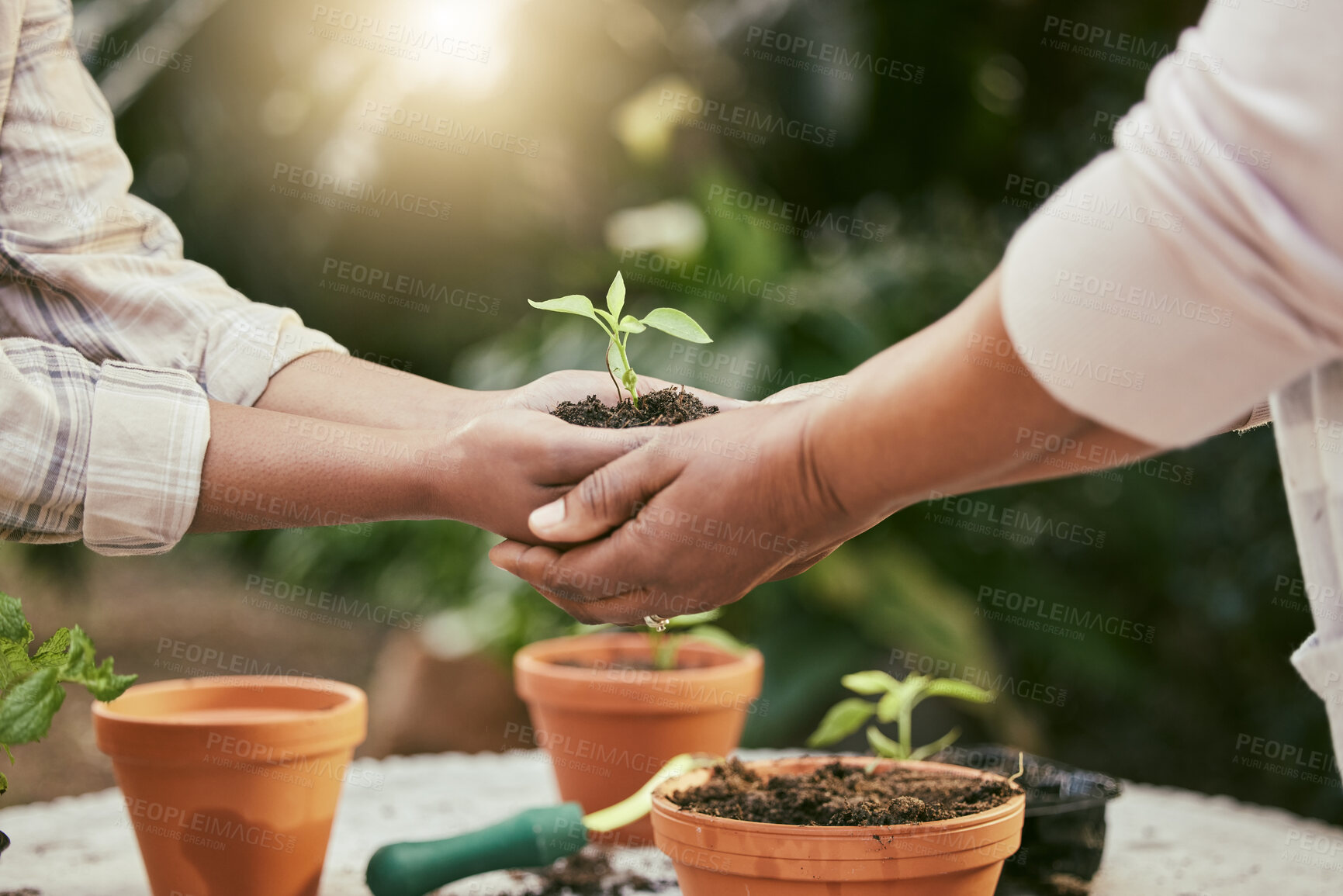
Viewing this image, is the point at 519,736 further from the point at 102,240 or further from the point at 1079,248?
the point at 1079,248

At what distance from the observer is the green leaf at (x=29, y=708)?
32.4 inches

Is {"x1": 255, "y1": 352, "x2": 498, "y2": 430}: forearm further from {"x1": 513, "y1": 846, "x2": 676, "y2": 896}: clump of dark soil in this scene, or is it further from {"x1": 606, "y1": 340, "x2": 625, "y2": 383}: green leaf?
{"x1": 513, "y1": 846, "x2": 676, "y2": 896}: clump of dark soil

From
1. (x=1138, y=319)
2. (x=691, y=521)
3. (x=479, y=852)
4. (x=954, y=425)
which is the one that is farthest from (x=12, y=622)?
(x=1138, y=319)

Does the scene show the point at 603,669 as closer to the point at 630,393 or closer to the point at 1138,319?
the point at 630,393

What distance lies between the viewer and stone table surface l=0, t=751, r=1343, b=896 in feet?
3.94

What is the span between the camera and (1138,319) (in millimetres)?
678

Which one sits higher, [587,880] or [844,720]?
[844,720]

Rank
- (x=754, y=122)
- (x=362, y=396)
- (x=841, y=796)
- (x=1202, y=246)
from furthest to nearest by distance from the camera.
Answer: (x=754, y=122), (x=362, y=396), (x=841, y=796), (x=1202, y=246)

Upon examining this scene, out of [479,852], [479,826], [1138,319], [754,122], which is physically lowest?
[479,826]

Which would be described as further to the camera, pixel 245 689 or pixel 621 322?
pixel 245 689

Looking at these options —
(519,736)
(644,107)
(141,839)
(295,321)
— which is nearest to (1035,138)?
(644,107)

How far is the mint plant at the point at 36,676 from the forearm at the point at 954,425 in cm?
65

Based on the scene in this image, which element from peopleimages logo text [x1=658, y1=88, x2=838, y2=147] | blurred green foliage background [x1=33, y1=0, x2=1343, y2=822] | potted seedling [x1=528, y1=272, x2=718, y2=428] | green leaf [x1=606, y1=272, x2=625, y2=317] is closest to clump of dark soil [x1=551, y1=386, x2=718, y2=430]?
potted seedling [x1=528, y1=272, x2=718, y2=428]

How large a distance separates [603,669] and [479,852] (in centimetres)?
41
